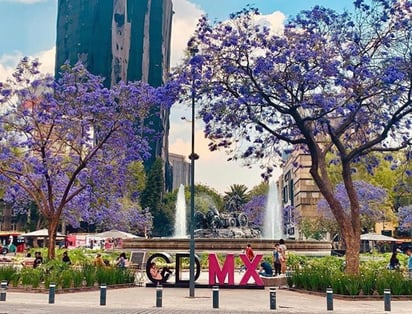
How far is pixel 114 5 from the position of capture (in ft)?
442

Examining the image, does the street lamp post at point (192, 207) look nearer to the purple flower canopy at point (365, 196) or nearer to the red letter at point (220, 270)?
the red letter at point (220, 270)

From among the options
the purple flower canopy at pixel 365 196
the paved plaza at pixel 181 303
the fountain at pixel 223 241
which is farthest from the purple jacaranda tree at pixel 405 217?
the paved plaza at pixel 181 303

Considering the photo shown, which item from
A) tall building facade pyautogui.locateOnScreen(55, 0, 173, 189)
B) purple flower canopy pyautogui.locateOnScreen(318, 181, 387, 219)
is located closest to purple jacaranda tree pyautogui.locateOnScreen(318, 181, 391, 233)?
purple flower canopy pyautogui.locateOnScreen(318, 181, 387, 219)

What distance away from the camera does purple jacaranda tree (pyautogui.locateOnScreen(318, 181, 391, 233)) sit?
60.2m

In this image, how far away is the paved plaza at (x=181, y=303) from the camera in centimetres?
1612

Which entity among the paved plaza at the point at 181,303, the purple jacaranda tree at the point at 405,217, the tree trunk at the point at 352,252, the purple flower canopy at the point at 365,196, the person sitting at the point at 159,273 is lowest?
the paved plaza at the point at 181,303

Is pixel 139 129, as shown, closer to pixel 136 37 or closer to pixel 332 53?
pixel 332 53

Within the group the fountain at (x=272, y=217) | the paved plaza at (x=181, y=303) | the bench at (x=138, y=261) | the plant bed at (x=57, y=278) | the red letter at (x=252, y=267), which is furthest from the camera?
the fountain at (x=272, y=217)

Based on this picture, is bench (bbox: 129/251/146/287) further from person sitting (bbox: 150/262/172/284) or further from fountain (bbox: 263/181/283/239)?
fountain (bbox: 263/181/283/239)

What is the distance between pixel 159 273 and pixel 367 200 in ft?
132

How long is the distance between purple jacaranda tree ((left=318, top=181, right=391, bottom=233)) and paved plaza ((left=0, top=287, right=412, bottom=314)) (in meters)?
40.1

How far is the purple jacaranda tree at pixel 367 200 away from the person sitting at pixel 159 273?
36.2 meters

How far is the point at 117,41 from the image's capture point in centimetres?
13325

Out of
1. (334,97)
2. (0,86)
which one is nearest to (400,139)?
(334,97)
